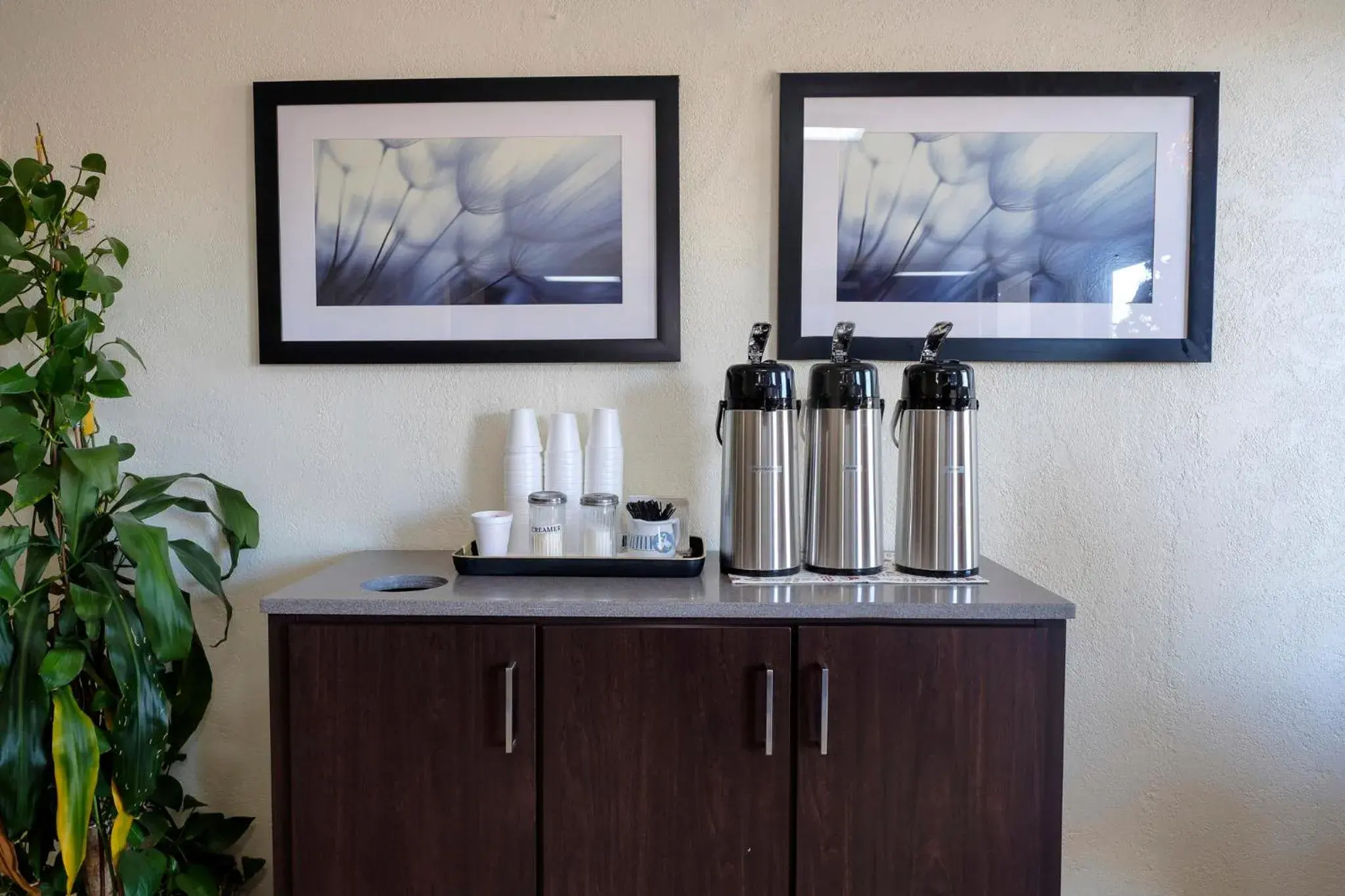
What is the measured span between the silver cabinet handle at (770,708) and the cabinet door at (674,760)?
13 mm

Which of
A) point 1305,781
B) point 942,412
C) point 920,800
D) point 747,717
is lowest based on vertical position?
point 1305,781

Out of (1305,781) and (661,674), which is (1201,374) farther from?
(661,674)

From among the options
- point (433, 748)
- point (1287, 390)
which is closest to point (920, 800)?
point (433, 748)

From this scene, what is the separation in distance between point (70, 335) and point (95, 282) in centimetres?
15

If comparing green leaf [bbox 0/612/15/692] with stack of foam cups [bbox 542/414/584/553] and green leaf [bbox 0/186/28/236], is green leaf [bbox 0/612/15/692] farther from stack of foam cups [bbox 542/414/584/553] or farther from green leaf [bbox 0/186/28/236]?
stack of foam cups [bbox 542/414/584/553]

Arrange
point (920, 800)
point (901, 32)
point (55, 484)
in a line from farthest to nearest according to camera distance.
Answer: point (901, 32)
point (55, 484)
point (920, 800)

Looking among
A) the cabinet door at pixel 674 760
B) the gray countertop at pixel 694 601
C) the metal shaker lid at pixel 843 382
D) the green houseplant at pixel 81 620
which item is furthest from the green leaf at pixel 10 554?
the metal shaker lid at pixel 843 382

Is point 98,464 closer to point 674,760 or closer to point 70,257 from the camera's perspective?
point 70,257

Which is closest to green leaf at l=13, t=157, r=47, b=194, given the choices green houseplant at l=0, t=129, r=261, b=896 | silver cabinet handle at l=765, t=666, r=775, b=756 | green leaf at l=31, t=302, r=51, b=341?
green houseplant at l=0, t=129, r=261, b=896

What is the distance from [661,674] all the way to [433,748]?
0.41 m

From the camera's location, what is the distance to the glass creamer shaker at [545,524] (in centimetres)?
150

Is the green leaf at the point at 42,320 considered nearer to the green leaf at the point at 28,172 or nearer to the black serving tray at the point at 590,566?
the green leaf at the point at 28,172

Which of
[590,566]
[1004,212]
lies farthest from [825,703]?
[1004,212]

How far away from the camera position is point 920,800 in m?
→ 1.28
